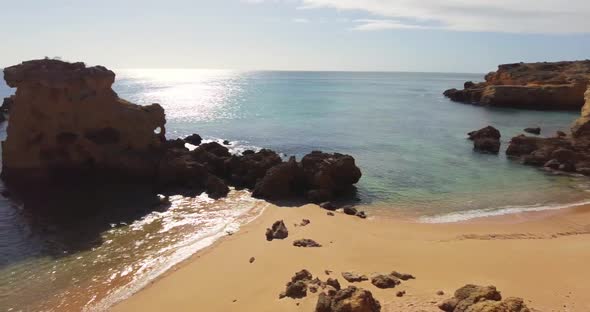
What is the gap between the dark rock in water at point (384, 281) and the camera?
42.3ft

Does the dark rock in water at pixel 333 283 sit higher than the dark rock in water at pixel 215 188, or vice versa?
the dark rock in water at pixel 333 283

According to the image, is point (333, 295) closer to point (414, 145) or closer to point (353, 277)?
point (353, 277)

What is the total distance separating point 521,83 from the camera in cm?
7844

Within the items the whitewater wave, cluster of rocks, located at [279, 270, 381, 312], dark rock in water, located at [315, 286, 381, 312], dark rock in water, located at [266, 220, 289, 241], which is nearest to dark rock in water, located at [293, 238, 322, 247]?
dark rock in water, located at [266, 220, 289, 241]

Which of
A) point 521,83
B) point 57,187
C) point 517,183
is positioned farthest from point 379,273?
point 521,83

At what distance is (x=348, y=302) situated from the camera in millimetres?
10727

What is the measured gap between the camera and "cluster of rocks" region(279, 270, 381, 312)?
35.2 feet

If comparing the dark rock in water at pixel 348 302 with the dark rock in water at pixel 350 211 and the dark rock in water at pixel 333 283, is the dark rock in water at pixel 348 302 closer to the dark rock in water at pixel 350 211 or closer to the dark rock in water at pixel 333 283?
the dark rock in water at pixel 333 283

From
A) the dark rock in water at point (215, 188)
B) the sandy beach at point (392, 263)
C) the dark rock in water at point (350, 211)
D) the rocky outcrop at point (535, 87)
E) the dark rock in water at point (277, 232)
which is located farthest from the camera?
the rocky outcrop at point (535, 87)

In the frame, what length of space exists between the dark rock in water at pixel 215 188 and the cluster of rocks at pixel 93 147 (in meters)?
0.12

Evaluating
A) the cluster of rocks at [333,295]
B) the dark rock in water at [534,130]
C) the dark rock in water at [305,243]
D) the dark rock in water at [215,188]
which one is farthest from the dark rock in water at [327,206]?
the dark rock in water at [534,130]

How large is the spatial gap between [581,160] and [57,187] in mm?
32879

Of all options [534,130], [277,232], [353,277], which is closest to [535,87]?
[534,130]

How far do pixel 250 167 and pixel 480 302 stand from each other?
17527mm
